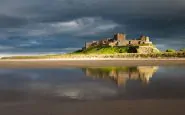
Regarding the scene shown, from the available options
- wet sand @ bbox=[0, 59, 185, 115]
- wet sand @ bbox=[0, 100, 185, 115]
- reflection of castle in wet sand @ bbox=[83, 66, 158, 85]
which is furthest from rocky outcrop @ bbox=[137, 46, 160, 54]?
wet sand @ bbox=[0, 100, 185, 115]

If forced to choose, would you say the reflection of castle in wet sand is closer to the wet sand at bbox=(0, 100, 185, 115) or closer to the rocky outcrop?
the wet sand at bbox=(0, 100, 185, 115)

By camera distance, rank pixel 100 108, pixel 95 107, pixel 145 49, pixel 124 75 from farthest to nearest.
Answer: pixel 145 49, pixel 124 75, pixel 95 107, pixel 100 108

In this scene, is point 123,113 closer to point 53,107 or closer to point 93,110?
point 93,110

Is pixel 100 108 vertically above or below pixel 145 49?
below

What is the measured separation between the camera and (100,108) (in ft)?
37.9

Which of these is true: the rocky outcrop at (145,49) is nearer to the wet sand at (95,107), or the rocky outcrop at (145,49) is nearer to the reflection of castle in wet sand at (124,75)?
the reflection of castle in wet sand at (124,75)

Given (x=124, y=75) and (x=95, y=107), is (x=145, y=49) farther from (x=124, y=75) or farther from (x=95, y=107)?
(x=95, y=107)

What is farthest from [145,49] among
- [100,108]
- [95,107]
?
[100,108]

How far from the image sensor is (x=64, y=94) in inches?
610

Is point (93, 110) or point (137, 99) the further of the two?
point (137, 99)

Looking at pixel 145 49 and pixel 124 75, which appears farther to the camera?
pixel 145 49

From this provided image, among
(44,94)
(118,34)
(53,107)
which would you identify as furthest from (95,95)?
(118,34)

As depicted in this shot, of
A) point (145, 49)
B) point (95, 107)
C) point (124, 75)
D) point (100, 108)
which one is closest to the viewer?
point (100, 108)

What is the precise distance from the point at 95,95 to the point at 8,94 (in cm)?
439
